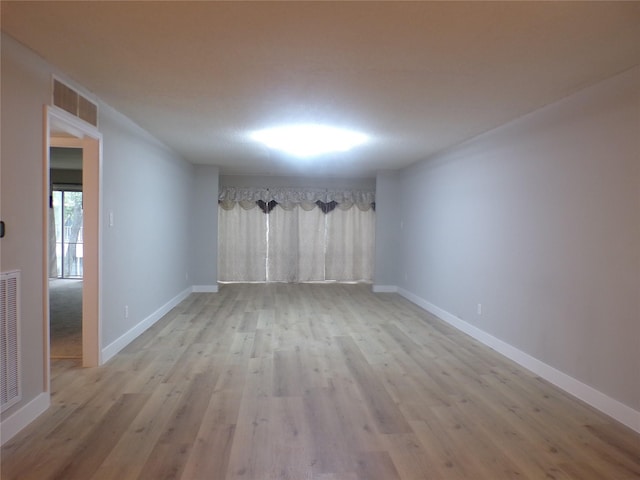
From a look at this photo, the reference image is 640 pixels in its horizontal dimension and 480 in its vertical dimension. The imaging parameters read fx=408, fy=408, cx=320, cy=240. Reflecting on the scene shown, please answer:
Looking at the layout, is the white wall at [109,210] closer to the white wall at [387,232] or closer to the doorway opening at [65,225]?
the white wall at [387,232]

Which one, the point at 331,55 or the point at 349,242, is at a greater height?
the point at 331,55

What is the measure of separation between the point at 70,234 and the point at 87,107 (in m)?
6.92

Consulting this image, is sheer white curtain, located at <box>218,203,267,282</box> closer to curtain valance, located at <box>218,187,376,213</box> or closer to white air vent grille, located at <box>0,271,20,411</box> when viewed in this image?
curtain valance, located at <box>218,187,376,213</box>

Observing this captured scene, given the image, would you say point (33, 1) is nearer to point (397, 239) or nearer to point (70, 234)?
point (397, 239)

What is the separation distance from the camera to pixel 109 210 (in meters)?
3.72

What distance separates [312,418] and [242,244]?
6.10 m

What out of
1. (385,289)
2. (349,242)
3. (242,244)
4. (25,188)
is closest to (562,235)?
(25,188)

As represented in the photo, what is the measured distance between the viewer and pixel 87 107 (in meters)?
3.25

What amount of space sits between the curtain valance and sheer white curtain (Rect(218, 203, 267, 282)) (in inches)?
5.6

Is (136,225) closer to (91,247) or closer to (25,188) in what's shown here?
(91,247)

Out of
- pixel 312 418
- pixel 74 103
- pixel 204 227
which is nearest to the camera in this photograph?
pixel 312 418

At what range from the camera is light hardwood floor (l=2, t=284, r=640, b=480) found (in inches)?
83.4

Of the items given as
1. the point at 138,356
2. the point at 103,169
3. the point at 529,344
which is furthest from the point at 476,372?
the point at 103,169

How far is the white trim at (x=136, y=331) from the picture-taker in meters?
3.71
